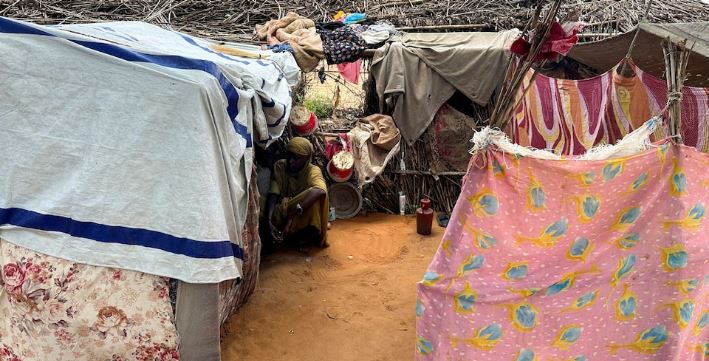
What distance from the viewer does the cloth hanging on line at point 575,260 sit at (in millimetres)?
1954

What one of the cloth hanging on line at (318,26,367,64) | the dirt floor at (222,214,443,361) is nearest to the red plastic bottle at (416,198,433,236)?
the dirt floor at (222,214,443,361)

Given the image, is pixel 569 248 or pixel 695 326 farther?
pixel 569 248

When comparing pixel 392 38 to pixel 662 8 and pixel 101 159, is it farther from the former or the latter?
pixel 101 159

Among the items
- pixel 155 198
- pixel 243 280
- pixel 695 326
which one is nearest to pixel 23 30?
pixel 155 198

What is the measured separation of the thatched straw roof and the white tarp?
357 centimetres

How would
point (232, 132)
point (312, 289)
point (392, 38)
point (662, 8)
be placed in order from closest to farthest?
1. point (232, 132)
2. point (312, 289)
3. point (392, 38)
4. point (662, 8)

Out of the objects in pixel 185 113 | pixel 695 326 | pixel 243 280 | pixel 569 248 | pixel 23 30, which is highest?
pixel 23 30

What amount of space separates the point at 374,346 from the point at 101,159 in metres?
2.14

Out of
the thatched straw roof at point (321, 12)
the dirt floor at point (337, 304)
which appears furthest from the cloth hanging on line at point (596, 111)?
the thatched straw roof at point (321, 12)

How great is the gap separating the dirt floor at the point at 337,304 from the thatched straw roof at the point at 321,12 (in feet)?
9.38

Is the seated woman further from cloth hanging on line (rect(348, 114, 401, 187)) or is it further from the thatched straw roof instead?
the thatched straw roof

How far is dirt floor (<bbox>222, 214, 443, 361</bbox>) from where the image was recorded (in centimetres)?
336

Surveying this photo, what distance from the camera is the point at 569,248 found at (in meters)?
2.11

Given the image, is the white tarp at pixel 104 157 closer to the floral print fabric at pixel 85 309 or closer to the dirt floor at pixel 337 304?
the floral print fabric at pixel 85 309
